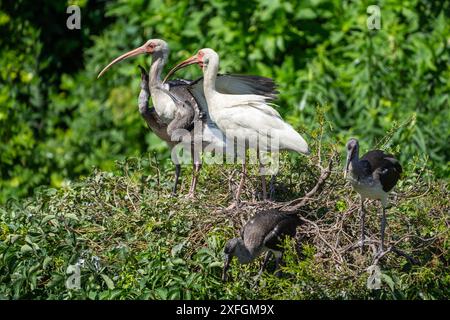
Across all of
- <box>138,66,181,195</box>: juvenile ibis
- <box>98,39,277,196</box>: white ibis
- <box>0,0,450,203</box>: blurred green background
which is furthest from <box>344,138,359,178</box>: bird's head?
<box>0,0,450,203</box>: blurred green background

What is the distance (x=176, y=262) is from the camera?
6.55m

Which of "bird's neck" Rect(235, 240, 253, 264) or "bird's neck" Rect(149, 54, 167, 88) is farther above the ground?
"bird's neck" Rect(149, 54, 167, 88)

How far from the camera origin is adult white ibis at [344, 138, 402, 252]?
6602 millimetres

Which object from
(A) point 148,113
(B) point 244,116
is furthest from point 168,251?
(A) point 148,113

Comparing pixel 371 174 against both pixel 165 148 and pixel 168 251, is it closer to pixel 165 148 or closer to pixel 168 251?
pixel 168 251

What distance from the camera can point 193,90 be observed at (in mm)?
8180

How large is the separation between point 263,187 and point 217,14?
5183 millimetres

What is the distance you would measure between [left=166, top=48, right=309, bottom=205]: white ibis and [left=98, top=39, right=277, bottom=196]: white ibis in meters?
0.17

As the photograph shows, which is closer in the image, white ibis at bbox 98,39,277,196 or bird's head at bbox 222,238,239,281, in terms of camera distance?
bird's head at bbox 222,238,239,281

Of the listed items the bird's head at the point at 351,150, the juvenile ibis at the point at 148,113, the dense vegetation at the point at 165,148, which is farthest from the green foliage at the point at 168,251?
the bird's head at the point at 351,150

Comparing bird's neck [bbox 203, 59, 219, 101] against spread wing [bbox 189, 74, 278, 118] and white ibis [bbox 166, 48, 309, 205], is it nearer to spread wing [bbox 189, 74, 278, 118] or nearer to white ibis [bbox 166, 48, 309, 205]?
white ibis [bbox 166, 48, 309, 205]

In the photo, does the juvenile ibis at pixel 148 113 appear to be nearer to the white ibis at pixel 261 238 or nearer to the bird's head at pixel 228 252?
the white ibis at pixel 261 238

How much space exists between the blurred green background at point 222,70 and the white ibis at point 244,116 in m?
2.34

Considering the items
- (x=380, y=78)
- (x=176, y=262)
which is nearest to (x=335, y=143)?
(x=176, y=262)
